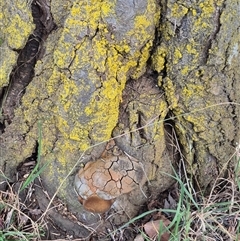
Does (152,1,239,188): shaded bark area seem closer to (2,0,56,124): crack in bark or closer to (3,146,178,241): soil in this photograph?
(3,146,178,241): soil

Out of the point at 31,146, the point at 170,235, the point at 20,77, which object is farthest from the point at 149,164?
the point at 20,77

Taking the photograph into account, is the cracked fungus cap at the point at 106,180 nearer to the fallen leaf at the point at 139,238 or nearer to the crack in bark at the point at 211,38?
→ the fallen leaf at the point at 139,238

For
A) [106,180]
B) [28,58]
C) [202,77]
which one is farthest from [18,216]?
[202,77]

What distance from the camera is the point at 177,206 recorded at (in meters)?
1.72

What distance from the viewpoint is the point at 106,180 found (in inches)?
63.4

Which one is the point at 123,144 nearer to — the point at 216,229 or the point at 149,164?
the point at 149,164

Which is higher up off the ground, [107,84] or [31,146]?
[107,84]

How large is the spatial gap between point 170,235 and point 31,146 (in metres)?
0.61

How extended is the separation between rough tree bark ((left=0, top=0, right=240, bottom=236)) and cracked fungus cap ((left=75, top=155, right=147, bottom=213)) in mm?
37

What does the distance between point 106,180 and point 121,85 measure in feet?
1.09

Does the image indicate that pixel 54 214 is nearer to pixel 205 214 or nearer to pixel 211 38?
pixel 205 214

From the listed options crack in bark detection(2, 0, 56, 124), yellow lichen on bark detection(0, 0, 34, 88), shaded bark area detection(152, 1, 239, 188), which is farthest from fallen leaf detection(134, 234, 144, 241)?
yellow lichen on bark detection(0, 0, 34, 88)

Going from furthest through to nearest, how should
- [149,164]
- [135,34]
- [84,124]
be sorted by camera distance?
[149,164] < [84,124] < [135,34]

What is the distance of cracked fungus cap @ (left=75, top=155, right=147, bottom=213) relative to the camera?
162cm
